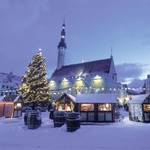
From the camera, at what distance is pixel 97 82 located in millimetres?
67438

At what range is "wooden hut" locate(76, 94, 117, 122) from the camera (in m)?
35.2

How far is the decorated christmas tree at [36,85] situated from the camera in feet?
146

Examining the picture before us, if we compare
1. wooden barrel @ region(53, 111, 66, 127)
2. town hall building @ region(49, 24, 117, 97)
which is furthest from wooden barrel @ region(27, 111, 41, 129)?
town hall building @ region(49, 24, 117, 97)

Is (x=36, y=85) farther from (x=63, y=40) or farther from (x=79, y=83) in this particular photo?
(x=63, y=40)

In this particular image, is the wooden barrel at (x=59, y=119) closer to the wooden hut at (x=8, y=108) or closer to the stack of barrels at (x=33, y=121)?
the stack of barrels at (x=33, y=121)

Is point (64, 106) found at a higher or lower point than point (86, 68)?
lower

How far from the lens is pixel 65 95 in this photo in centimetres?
3838

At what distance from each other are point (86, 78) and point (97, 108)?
3462 centimetres

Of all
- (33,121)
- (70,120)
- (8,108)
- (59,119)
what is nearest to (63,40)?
(8,108)

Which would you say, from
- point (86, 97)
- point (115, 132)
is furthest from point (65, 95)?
point (115, 132)

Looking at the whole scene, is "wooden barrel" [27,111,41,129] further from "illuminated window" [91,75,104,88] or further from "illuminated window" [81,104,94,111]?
"illuminated window" [91,75,104,88]

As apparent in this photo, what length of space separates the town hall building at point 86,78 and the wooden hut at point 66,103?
21.0 metres

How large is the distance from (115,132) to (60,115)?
8265mm

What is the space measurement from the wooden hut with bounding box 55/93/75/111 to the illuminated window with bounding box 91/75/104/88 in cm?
2874
